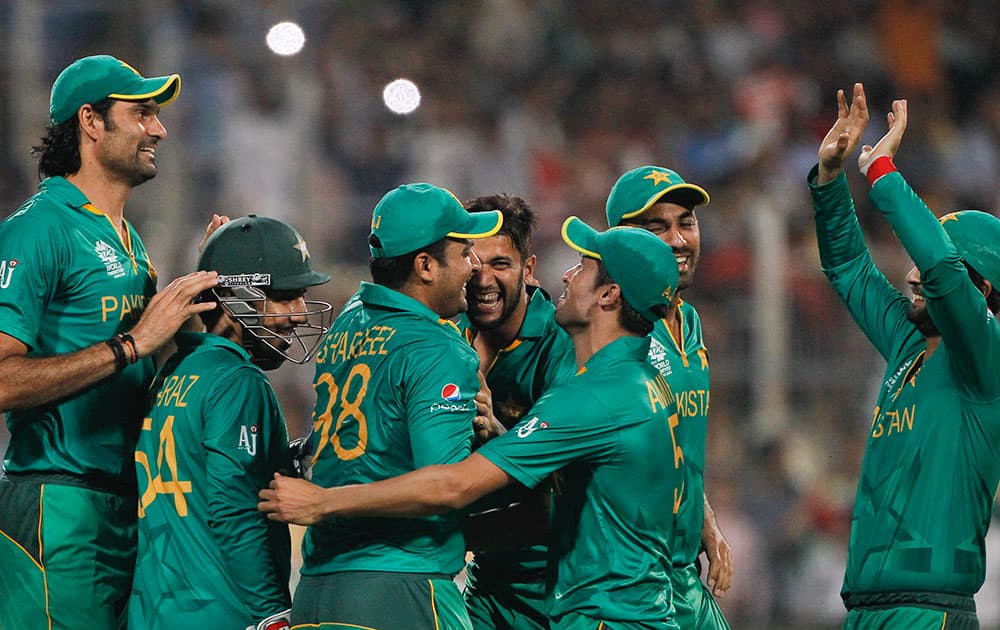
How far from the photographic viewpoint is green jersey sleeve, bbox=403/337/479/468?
4.32 m

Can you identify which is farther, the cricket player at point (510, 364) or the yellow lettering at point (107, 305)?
the cricket player at point (510, 364)

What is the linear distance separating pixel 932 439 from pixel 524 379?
5.13 ft

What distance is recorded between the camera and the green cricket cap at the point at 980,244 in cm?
507

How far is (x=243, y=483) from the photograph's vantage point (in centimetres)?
467

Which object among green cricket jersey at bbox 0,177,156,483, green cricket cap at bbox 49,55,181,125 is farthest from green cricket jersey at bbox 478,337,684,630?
green cricket cap at bbox 49,55,181,125

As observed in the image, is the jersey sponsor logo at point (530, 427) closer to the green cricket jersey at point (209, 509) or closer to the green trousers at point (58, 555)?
the green cricket jersey at point (209, 509)

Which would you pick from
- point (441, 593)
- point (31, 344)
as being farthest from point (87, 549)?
point (441, 593)

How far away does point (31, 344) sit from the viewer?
4926 mm

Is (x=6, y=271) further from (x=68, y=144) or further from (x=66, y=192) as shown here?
(x=68, y=144)

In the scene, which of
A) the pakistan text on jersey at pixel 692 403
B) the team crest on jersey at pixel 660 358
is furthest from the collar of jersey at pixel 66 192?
the pakistan text on jersey at pixel 692 403

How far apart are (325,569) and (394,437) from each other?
1.59 ft

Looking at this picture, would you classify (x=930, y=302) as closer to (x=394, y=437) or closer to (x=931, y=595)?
(x=931, y=595)

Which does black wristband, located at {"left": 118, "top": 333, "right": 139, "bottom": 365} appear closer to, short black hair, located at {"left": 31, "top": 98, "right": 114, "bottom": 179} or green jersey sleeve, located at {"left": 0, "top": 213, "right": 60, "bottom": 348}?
green jersey sleeve, located at {"left": 0, "top": 213, "right": 60, "bottom": 348}

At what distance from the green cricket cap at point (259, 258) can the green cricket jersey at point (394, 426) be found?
1.61 feet
